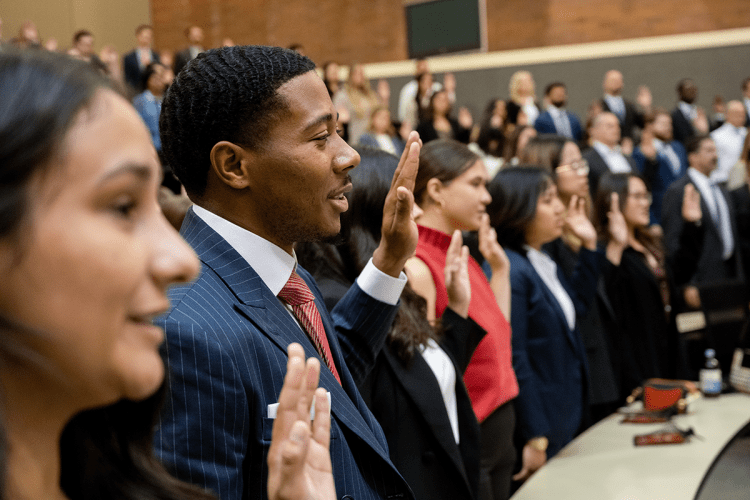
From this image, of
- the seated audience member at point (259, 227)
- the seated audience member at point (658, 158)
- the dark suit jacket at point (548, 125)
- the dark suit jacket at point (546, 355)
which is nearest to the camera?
the seated audience member at point (259, 227)

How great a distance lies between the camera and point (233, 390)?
1097 millimetres

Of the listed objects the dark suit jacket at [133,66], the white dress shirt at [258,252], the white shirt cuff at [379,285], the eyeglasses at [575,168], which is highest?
the dark suit jacket at [133,66]

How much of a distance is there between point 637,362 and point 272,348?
11.2 feet

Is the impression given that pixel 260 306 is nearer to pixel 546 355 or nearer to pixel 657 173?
pixel 546 355

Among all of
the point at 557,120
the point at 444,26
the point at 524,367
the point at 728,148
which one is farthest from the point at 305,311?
the point at 444,26

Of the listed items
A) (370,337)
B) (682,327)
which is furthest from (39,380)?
(682,327)

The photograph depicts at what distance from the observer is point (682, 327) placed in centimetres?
493

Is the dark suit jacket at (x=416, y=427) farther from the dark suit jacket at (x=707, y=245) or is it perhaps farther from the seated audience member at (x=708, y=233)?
the dark suit jacket at (x=707, y=245)

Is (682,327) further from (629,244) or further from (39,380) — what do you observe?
(39,380)

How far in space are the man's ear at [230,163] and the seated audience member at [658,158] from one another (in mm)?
7804

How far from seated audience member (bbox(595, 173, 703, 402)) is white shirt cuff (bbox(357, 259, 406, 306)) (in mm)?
2663

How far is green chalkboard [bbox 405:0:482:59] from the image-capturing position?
1277 cm

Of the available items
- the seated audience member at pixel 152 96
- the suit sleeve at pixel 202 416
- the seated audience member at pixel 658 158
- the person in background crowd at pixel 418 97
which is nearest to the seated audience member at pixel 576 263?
the suit sleeve at pixel 202 416

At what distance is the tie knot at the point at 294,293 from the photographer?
1.37 metres
